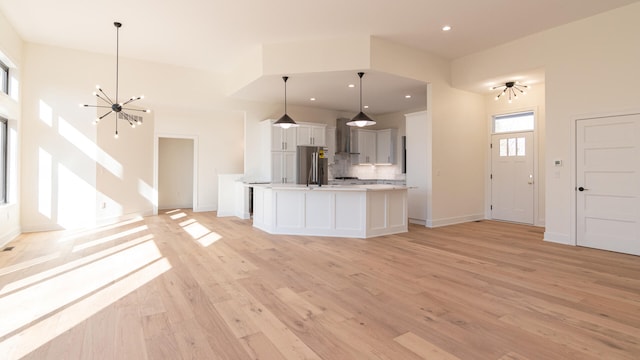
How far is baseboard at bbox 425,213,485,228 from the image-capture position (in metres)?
6.61

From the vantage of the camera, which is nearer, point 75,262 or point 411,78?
point 75,262

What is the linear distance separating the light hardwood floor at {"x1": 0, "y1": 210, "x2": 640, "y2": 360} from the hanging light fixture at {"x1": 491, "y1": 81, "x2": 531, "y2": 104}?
3.47 m

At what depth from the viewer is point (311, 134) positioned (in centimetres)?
859

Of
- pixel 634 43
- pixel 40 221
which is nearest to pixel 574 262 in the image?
pixel 634 43

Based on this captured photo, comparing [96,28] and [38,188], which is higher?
[96,28]

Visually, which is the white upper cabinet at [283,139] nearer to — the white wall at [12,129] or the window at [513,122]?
the white wall at [12,129]

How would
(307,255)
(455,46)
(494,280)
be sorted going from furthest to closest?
(455,46)
(307,255)
(494,280)

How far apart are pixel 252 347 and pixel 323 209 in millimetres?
3669

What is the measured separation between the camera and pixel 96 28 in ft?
17.3

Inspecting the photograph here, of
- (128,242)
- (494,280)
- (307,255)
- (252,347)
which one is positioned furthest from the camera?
(128,242)

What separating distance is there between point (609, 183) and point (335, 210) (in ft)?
13.9

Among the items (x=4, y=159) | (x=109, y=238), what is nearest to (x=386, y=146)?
(x=109, y=238)

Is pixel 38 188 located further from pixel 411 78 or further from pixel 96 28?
pixel 411 78

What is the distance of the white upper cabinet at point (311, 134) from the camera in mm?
8445
